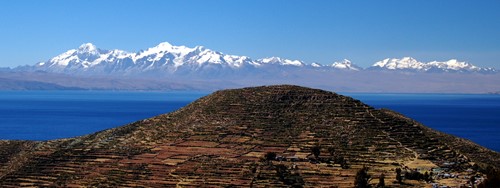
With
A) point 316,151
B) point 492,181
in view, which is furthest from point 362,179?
point 492,181

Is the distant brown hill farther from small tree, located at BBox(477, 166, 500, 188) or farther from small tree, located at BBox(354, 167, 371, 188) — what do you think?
small tree, located at BBox(477, 166, 500, 188)

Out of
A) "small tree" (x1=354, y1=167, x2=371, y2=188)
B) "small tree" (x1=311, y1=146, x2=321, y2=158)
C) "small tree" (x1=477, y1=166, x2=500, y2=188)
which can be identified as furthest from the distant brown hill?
"small tree" (x1=477, y1=166, x2=500, y2=188)

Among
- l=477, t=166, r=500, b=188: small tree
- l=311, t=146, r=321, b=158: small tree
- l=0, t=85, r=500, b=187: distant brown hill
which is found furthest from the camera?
l=311, t=146, r=321, b=158: small tree

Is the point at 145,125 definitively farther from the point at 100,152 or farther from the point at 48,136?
the point at 48,136

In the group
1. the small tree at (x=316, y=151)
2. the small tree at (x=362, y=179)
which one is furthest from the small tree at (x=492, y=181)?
the small tree at (x=316, y=151)

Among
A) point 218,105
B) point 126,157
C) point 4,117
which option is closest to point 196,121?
point 218,105

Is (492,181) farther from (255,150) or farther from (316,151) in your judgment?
(255,150)

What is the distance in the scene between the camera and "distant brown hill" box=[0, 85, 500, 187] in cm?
5159

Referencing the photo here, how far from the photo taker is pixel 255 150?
56375 millimetres

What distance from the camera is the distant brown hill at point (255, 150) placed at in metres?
51.6

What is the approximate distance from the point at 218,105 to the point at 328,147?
14.3 meters

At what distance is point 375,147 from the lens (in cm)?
5538

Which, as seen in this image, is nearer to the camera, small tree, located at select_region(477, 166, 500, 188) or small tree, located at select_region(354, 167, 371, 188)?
small tree, located at select_region(477, 166, 500, 188)

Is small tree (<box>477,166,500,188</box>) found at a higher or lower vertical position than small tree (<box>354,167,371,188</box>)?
higher
